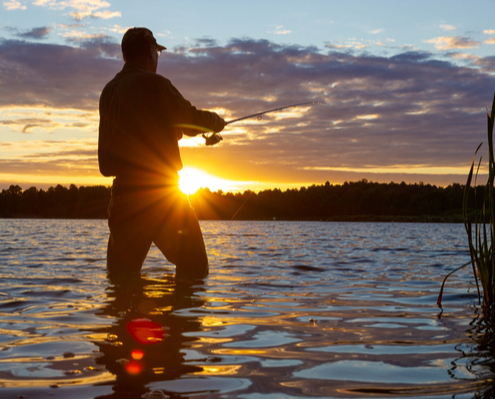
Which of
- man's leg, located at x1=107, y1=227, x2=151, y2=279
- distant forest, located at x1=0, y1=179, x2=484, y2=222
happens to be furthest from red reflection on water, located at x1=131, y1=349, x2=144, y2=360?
distant forest, located at x1=0, y1=179, x2=484, y2=222

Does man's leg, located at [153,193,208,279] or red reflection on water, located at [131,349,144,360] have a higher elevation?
man's leg, located at [153,193,208,279]

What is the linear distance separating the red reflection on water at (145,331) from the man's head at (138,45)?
123 inches

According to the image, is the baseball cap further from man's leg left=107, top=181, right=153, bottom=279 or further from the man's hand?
man's leg left=107, top=181, right=153, bottom=279

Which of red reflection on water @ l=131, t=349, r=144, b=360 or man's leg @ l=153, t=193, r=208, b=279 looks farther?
man's leg @ l=153, t=193, r=208, b=279

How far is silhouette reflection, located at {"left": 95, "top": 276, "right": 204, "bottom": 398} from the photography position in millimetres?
2277

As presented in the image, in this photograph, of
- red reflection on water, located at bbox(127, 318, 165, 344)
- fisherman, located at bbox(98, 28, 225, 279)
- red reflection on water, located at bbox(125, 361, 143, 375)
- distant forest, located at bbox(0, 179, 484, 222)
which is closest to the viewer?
red reflection on water, located at bbox(125, 361, 143, 375)

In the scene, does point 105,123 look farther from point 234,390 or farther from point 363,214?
point 363,214

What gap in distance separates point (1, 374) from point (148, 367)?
74 centimetres

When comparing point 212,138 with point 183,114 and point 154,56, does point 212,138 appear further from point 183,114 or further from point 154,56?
point 154,56

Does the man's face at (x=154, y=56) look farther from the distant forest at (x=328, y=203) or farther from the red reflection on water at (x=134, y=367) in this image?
the distant forest at (x=328, y=203)

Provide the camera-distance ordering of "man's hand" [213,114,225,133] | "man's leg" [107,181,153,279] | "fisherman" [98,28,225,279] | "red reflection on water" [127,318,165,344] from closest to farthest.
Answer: "red reflection on water" [127,318,165,344] < "fisherman" [98,28,225,279] < "man's leg" [107,181,153,279] < "man's hand" [213,114,225,133]

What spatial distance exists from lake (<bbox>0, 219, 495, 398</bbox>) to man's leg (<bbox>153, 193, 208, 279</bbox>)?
26 cm

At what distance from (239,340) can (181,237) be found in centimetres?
227

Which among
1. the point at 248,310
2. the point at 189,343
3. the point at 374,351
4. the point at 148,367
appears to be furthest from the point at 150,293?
the point at 374,351
